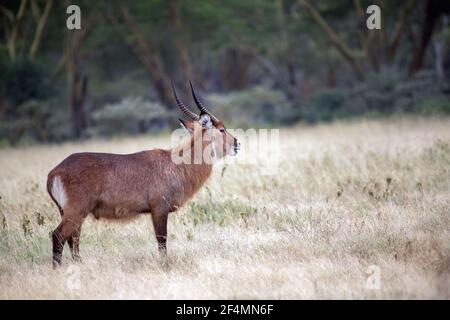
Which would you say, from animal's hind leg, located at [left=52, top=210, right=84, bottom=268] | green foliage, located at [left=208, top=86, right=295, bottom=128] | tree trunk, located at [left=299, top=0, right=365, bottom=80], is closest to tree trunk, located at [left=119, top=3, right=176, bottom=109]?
green foliage, located at [left=208, top=86, right=295, bottom=128]

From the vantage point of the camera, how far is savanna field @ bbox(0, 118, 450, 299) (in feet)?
16.1

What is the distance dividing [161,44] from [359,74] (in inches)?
435

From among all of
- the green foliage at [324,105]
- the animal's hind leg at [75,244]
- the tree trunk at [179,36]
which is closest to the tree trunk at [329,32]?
the green foliage at [324,105]

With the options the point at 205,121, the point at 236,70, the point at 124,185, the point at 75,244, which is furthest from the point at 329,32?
the point at 75,244

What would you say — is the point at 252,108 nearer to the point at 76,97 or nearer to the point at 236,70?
the point at 76,97

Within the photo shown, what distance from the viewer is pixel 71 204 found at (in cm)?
563

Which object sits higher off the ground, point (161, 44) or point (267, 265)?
point (161, 44)

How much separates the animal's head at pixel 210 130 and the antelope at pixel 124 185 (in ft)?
0.04

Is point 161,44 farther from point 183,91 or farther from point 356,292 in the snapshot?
point 356,292

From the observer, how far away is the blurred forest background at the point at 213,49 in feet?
65.8

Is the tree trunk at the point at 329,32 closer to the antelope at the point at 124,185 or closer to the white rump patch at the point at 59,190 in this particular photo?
the antelope at the point at 124,185

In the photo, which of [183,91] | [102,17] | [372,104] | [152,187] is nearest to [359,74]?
[372,104]

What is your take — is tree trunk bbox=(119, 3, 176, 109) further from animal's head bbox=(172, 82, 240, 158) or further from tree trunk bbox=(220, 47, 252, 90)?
animal's head bbox=(172, 82, 240, 158)

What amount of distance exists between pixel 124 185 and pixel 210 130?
51.8 inches
